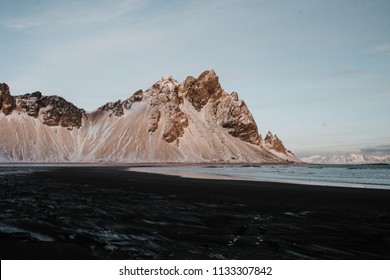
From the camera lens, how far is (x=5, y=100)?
172 metres

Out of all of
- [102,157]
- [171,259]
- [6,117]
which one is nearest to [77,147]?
[102,157]

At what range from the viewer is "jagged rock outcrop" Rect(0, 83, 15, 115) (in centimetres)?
17025

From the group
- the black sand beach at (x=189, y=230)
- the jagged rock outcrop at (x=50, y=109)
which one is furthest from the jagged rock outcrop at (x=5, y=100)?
the black sand beach at (x=189, y=230)

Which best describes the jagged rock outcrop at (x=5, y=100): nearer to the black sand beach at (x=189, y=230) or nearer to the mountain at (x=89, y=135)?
the mountain at (x=89, y=135)

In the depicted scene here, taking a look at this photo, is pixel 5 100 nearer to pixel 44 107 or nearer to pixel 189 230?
pixel 44 107

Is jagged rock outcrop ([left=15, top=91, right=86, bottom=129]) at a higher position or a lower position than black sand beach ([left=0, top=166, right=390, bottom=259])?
higher

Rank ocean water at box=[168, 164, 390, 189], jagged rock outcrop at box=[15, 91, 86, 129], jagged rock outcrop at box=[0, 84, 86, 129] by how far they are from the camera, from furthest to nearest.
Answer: jagged rock outcrop at box=[15, 91, 86, 129]
jagged rock outcrop at box=[0, 84, 86, 129]
ocean water at box=[168, 164, 390, 189]

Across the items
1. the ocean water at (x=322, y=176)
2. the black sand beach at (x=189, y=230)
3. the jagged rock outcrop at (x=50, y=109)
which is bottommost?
the ocean water at (x=322, y=176)

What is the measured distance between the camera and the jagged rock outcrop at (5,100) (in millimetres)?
170250

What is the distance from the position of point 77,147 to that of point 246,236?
177602 mm

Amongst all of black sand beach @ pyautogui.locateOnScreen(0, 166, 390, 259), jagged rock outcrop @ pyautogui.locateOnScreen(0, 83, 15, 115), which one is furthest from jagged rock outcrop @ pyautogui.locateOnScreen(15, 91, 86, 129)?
black sand beach @ pyautogui.locateOnScreen(0, 166, 390, 259)

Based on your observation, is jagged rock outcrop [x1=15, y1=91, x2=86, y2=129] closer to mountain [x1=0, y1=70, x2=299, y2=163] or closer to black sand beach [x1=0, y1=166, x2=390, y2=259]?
mountain [x1=0, y1=70, x2=299, y2=163]

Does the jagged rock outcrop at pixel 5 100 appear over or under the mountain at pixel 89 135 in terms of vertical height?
over
